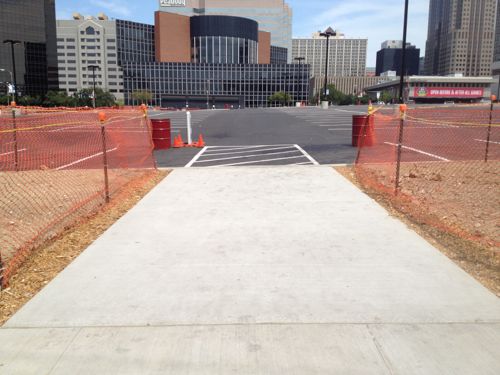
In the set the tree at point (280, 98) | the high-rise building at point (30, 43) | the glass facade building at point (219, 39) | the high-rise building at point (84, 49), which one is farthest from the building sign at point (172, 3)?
the tree at point (280, 98)

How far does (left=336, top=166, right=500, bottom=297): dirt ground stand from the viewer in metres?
5.29

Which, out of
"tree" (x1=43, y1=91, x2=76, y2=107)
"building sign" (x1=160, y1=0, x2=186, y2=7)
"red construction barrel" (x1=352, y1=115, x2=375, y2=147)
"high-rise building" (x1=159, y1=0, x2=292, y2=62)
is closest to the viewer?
"red construction barrel" (x1=352, y1=115, x2=375, y2=147)

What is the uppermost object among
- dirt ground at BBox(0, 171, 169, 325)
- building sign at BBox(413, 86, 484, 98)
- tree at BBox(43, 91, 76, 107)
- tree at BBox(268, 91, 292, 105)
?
building sign at BBox(413, 86, 484, 98)

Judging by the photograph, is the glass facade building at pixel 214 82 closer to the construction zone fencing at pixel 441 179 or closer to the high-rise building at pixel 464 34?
the high-rise building at pixel 464 34

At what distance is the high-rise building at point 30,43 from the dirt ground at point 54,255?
152399 mm

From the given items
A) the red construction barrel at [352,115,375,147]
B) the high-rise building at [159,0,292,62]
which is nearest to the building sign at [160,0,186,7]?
the high-rise building at [159,0,292,62]

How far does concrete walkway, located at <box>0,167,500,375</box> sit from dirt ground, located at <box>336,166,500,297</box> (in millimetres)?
294

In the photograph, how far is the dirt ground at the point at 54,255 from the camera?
168 inches

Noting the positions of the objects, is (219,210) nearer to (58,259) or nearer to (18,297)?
(58,259)

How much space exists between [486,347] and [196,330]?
2204 millimetres

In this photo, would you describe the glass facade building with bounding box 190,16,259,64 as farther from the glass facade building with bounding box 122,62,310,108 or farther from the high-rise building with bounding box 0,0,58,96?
the high-rise building with bounding box 0,0,58,96

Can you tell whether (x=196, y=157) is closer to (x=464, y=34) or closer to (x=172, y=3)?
(x=172, y=3)

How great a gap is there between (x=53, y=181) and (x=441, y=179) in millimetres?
8841

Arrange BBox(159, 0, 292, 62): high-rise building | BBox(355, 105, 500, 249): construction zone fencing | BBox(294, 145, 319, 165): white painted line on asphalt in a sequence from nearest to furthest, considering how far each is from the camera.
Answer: BBox(355, 105, 500, 249): construction zone fencing < BBox(294, 145, 319, 165): white painted line on asphalt < BBox(159, 0, 292, 62): high-rise building
